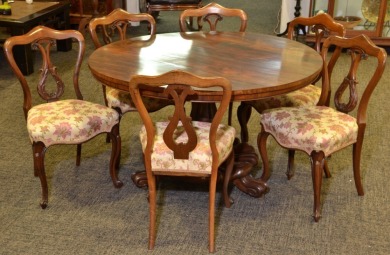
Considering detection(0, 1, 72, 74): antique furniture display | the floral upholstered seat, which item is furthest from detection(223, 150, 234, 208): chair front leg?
detection(0, 1, 72, 74): antique furniture display

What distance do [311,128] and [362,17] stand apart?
3.16m

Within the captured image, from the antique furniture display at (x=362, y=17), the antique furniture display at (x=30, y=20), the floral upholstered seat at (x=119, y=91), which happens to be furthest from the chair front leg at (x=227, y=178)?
the antique furniture display at (x=362, y=17)

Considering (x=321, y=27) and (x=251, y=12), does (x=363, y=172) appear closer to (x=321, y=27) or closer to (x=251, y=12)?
(x=321, y=27)

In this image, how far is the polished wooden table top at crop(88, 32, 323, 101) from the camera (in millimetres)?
2281

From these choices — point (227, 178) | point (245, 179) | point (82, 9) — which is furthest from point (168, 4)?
point (227, 178)

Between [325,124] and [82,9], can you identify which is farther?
[82,9]

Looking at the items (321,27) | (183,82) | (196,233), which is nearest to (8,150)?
(196,233)

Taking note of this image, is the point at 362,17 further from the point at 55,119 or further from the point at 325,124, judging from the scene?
the point at 55,119

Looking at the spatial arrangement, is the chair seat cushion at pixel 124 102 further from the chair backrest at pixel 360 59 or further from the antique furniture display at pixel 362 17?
the antique furniture display at pixel 362 17

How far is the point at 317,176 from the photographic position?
2449 millimetres

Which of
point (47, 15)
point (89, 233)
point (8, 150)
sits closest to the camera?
point (89, 233)

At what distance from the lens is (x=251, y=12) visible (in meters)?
7.31

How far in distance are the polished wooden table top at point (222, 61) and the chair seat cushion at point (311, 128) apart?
0.22 meters

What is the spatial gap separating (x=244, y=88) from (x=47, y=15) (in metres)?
3.26
